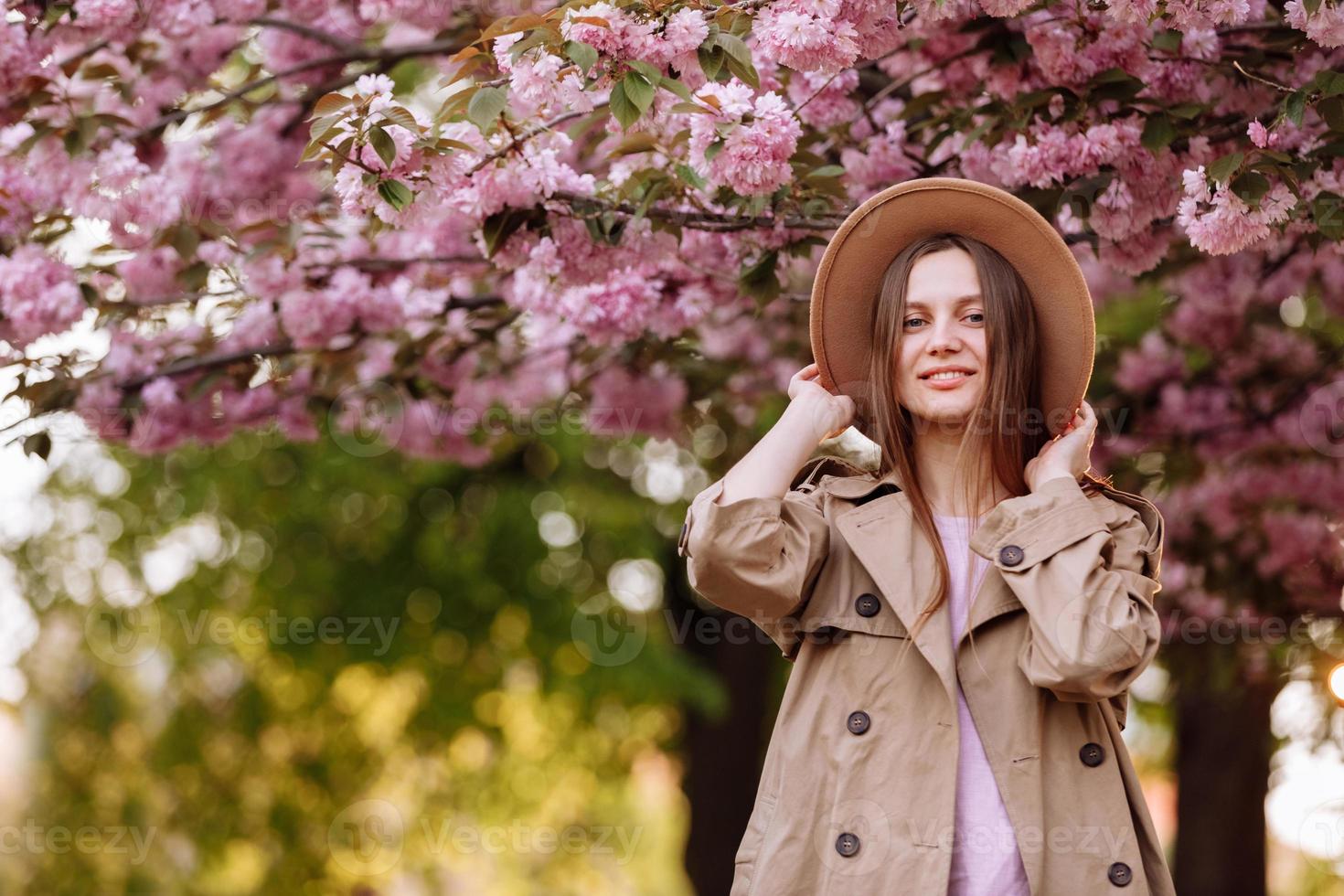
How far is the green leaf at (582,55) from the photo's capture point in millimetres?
2745

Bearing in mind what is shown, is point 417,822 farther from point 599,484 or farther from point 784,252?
point 784,252

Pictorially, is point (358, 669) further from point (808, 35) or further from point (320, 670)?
point (808, 35)

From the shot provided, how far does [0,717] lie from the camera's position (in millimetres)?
10680

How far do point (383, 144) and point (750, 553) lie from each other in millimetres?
1192

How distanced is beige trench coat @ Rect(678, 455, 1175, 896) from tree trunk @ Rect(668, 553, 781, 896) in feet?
22.6

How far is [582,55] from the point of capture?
2.75m

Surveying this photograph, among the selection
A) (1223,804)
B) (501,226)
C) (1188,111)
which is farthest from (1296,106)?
(1223,804)

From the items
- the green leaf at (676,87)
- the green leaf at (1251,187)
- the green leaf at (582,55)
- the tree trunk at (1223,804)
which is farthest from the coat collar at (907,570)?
the tree trunk at (1223,804)

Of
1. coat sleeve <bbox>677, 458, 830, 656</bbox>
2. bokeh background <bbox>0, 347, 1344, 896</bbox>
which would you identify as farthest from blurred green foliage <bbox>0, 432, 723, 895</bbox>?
coat sleeve <bbox>677, 458, 830, 656</bbox>

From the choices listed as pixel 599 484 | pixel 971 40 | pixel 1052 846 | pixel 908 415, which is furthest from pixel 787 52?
pixel 599 484

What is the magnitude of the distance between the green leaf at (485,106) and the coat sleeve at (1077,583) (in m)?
1.25

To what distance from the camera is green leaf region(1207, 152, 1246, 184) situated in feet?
9.64

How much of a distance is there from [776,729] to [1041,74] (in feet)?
6.13

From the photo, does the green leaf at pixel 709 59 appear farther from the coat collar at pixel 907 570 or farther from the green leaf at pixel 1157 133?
the green leaf at pixel 1157 133
